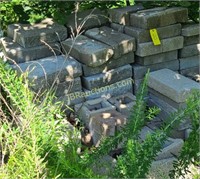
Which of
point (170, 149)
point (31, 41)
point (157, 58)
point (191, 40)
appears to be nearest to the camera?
point (170, 149)

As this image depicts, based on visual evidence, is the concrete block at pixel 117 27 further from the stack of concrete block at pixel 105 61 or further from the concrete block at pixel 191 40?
the concrete block at pixel 191 40

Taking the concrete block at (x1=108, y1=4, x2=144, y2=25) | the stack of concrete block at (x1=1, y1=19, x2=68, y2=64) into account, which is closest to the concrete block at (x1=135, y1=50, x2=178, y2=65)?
the concrete block at (x1=108, y1=4, x2=144, y2=25)

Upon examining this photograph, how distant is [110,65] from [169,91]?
2.19ft

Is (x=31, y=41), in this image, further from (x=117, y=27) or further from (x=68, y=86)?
(x=117, y=27)

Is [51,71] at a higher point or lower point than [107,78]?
higher

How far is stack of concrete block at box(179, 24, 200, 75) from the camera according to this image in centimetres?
431

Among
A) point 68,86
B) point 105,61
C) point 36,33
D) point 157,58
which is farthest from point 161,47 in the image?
point 36,33

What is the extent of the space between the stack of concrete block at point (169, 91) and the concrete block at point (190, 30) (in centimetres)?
45

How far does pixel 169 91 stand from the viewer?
3.80 m

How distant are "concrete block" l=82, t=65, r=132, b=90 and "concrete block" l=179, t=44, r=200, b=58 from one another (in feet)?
2.10

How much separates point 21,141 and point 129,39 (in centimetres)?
212

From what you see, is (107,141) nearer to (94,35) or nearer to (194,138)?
(194,138)

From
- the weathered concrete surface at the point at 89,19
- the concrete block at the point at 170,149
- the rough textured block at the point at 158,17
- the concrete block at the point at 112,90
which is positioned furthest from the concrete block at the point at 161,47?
the concrete block at the point at 170,149

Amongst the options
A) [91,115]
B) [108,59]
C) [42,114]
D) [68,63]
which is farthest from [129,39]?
[42,114]
